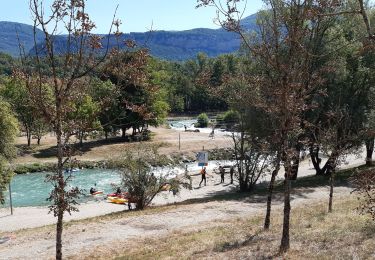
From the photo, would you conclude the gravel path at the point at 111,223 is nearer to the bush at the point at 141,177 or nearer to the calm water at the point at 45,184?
the bush at the point at 141,177

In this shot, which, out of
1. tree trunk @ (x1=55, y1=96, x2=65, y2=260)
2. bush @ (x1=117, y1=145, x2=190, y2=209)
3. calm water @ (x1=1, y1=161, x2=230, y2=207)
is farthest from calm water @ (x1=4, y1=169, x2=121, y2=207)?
tree trunk @ (x1=55, y1=96, x2=65, y2=260)

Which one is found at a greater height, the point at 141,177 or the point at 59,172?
the point at 59,172

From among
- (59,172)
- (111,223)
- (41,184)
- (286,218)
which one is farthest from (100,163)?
(59,172)

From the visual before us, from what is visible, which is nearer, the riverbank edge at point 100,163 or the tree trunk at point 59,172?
the tree trunk at point 59,172

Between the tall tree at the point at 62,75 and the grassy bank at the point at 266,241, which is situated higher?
the tall tree at the point at 62,75

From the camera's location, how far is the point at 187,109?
14062 centimetres

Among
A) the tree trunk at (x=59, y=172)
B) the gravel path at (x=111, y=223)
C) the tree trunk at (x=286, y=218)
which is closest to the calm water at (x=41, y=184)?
the gravel path at (x=111, y=223)

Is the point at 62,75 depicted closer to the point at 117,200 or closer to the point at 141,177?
the point at 141,177

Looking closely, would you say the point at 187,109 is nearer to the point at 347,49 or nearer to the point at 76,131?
the point at 347,49

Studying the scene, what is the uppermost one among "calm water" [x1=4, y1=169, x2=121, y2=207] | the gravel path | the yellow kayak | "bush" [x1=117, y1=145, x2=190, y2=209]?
"bush" [x1=117, y1=145, x2=190, y2=209]

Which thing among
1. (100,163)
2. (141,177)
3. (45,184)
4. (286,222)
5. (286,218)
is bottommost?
(45,184)

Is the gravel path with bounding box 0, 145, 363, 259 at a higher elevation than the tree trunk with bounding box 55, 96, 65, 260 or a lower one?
lower

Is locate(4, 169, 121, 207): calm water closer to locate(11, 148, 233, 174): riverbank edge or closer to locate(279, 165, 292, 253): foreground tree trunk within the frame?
locate(11, 148, 233, 174): riverbank edge

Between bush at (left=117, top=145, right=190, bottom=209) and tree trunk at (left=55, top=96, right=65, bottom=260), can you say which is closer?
tree trunk at (left=55, top=96, right=65, bottom=260)
